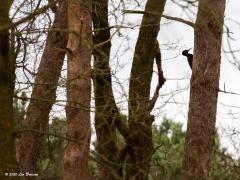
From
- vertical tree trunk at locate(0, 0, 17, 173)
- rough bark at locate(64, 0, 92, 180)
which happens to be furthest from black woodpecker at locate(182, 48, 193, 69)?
vertical tree trunk at locate(0, 0, 17, 173)

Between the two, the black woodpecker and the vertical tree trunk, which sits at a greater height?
the black woodpecker

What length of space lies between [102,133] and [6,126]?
426cm

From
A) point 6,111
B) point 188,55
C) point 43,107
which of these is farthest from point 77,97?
point 188,55

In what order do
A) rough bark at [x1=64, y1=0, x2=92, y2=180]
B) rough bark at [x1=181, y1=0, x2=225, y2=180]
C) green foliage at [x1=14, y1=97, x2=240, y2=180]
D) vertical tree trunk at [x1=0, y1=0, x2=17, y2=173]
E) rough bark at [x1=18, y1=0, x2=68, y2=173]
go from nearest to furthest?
vertical tree trunk at [x1=0, y1=0, x2=17, y2=173]
rough bark at [x1=64, y1=0, x2=92, y2=180]
rough bark at [x1=181, y1=0, x2=225, y2=180]
rough bark at [x1=18, y1=0, x2=68, y2=173]
green foliage at [x1=14, y1=97, x2=240, y2=180]

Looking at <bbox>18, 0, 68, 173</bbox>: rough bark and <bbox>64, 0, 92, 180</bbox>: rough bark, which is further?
<bbox>18, 0, 68, 173</bbox>: rough bark

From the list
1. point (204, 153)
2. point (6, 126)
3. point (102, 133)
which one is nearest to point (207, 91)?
point (204, 153)

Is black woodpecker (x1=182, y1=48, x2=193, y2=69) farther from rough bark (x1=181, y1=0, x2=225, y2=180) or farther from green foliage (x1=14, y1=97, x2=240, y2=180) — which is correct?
green foliage (x1=14, y1=97, x2=240, y2=180)

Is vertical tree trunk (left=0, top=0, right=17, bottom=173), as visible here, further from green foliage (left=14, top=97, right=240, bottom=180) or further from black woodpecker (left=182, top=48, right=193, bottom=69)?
black woodpecker (left=182, top=48, right=193, bottom=69)

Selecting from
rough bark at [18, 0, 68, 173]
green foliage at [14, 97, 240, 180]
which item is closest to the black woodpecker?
green foliage at [14, 97, 240, 180]

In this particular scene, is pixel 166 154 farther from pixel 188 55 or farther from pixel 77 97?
pixel 77 97

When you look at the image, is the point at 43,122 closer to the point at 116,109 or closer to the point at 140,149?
the point at 140,149

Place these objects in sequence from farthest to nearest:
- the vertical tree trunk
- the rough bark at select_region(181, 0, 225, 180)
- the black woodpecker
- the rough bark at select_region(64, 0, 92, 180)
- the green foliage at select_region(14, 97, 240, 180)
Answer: the green foliage at select_region(14, 97, 240, 180)
the black woodpecker
the rough bark at select_region(181, 0, 225, 180)
the rough bark at select_region(64, 0, 92, 180)
the vertical tree trunk

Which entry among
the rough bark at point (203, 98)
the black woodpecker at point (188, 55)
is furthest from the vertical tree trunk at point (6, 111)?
the black woodpecker at point (188, 55)

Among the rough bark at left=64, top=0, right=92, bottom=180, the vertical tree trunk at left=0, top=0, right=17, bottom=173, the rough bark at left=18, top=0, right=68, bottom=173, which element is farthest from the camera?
the rough bark at left=18, top=0, right=68, bottom=173
